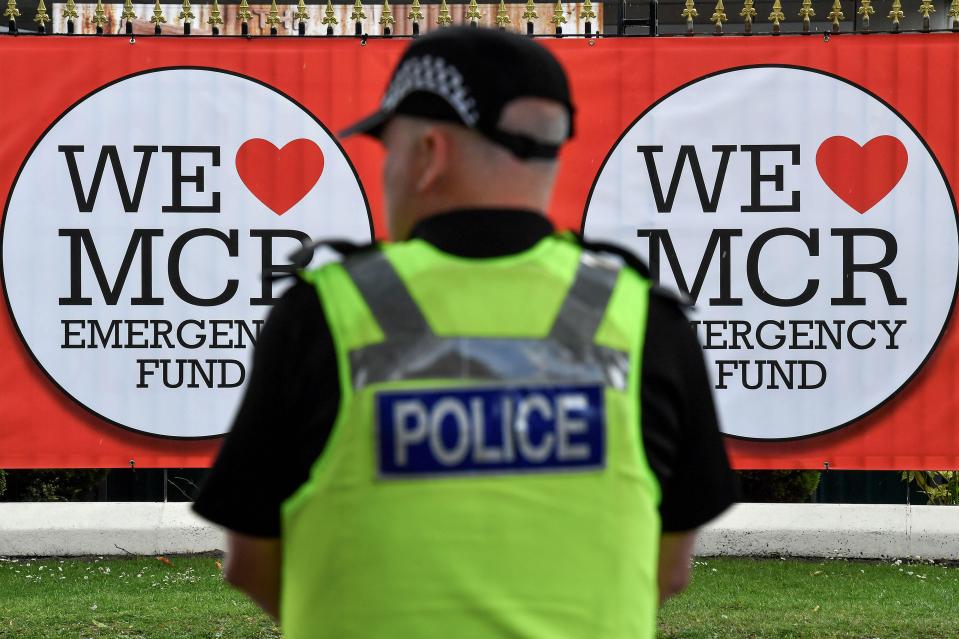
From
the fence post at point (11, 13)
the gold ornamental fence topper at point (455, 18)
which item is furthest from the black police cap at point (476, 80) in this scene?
the fence post at point (11, 13)

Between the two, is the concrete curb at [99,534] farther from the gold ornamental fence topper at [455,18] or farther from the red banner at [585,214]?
the gold ornamental fence topper at [455,18]

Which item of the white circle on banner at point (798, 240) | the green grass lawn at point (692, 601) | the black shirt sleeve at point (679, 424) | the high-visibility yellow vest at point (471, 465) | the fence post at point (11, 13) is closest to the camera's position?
the high-visibility yellow vest at point (471, 465)

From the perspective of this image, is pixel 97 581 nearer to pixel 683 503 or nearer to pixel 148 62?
pixel 148 62

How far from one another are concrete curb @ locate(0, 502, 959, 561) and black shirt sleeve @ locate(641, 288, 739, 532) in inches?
238

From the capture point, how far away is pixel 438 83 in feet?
5.01

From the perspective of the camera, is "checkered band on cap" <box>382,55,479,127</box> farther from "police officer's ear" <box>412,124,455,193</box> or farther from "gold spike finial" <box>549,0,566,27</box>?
"gold spike finial" <box>549,0,566,27</box>

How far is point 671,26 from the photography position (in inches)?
488

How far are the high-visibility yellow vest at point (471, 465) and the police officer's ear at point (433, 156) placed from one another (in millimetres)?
97

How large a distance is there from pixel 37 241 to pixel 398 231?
18.0 ft

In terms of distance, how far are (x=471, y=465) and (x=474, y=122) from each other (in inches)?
16.8

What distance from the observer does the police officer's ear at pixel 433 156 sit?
1533mm

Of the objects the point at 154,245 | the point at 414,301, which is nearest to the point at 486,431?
the point at 414,301

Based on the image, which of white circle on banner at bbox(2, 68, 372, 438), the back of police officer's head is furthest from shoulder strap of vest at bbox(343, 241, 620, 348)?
white circle on banner at bbox(2, 68, 372, 438)

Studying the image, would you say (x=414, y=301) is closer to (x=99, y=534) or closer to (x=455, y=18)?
(x=99, y=534)
